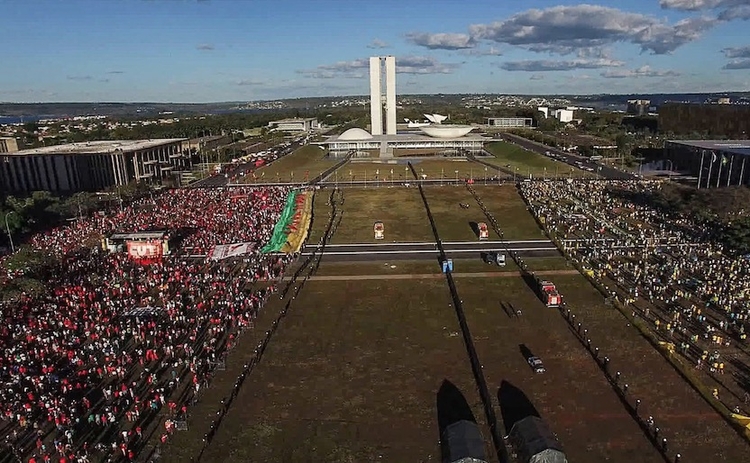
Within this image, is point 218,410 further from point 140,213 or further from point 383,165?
point 383,165

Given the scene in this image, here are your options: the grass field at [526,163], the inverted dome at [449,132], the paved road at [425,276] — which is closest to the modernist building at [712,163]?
the grass field at [526,163]

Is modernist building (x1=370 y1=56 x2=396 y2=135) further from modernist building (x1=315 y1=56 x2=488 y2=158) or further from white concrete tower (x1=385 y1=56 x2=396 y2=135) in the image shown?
modernist building (x1=315 y1=56 x2=488 y2=158)

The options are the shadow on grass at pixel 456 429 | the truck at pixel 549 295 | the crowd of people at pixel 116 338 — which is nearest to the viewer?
the shadow on grass at pixel 456 429

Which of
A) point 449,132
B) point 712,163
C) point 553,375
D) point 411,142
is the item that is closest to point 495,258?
point 553,375

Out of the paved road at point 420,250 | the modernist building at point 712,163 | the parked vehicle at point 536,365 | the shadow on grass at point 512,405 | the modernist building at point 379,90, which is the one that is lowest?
the paved road at point 420,250

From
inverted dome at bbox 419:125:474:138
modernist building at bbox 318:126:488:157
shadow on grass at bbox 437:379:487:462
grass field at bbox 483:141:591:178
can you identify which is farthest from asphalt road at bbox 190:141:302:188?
shadow on grass at bbox 437:379:487:462

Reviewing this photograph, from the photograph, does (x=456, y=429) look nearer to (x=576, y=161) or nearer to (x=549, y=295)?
(x=549, y=295)

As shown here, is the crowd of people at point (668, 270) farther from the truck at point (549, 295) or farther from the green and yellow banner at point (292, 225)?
the green and yellow banner at point (292, 225)
